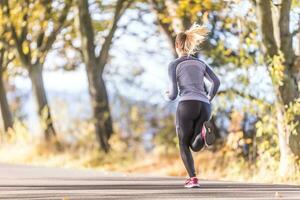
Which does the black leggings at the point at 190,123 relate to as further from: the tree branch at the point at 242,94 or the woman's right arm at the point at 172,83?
the tree branch at the point at 242,94

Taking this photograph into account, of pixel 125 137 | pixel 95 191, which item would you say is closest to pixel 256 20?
pixel 95 191

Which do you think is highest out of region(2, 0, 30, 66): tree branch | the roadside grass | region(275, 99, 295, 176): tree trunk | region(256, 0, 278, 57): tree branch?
region(2, 0, 30, 66): tree branch

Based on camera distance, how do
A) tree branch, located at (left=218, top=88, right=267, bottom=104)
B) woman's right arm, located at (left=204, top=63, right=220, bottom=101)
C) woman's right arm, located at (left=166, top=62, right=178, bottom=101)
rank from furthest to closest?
tree branch, located at (left=218, top=88, right=267, bottom=104) → woman's right arm, located at (left=204, top=63, right=220, bottom=101) → woman's right arm, located at (left=166, top=62, right=178, bottom=101)

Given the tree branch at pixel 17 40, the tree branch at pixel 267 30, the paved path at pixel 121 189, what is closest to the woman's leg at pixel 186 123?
the paved path at pixel 121 189

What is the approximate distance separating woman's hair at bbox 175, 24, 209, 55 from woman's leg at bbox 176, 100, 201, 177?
618mm

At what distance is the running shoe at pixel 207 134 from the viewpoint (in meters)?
9.83

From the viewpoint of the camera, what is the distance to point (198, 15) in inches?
668

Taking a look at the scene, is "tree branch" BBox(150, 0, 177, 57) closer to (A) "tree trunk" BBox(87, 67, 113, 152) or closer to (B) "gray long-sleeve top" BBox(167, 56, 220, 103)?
(A) "tree trunk" BBox(87, 67, 113, 152)

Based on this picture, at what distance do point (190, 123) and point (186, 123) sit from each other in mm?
50

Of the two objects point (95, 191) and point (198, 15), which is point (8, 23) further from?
point (95, 191)

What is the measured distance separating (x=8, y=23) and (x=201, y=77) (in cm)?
1329

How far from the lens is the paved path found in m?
9.26

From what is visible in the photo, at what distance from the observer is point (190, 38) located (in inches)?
389

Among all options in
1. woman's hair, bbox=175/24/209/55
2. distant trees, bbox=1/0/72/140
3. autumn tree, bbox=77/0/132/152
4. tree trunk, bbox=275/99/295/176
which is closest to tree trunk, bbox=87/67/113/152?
autumn tree, bbox=77/0/132/152
